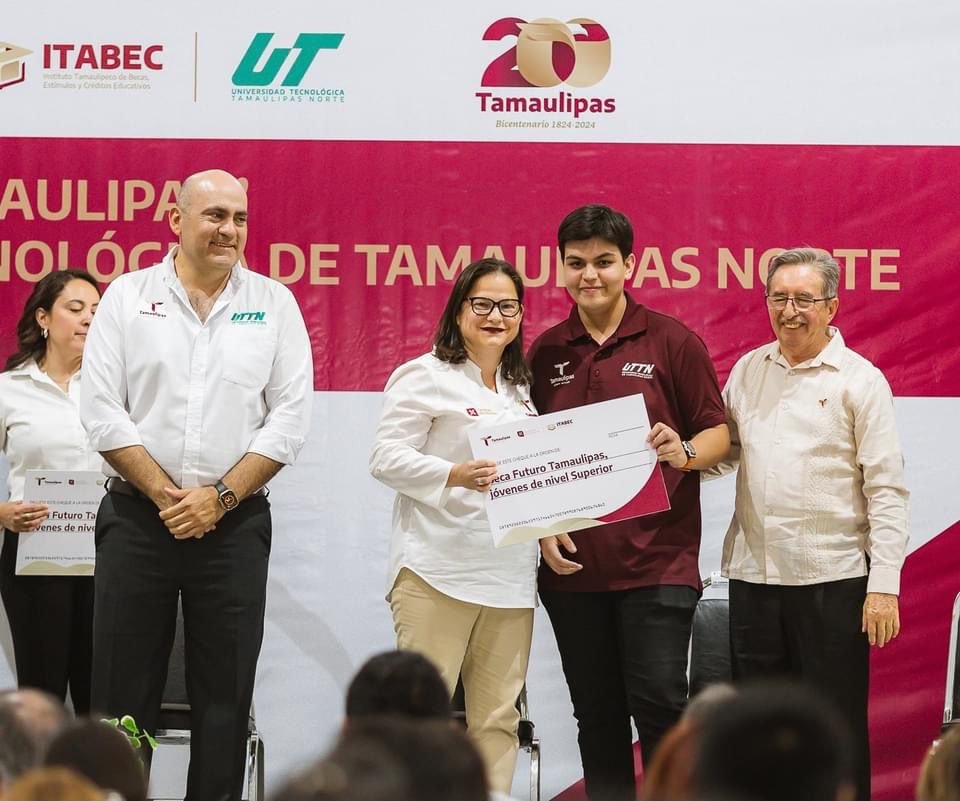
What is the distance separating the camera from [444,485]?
394cm

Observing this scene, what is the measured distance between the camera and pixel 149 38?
17.2 feet

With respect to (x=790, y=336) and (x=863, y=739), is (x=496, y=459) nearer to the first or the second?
(x=790, y=336)

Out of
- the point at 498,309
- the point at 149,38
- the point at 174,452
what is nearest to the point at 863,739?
the point at 498,309

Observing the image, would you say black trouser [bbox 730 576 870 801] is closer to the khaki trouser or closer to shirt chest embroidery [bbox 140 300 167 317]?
the khaki trouser

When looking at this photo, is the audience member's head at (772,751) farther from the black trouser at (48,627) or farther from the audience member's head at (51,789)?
the black trouser at (48,627)

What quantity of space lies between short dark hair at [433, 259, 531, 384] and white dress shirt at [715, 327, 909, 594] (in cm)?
74

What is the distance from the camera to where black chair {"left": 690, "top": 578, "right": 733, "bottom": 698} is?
4730 millimetres

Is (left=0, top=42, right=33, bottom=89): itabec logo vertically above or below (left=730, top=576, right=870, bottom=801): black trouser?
above

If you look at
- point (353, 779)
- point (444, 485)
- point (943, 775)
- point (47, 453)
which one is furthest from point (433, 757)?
point (47, 453)

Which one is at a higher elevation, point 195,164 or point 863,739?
point 195,164

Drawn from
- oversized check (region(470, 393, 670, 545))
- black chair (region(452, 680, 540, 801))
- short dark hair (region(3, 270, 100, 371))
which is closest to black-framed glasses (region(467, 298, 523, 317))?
oversized check (region(470, 393, 670, 545))

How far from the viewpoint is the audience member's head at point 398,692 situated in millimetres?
2307

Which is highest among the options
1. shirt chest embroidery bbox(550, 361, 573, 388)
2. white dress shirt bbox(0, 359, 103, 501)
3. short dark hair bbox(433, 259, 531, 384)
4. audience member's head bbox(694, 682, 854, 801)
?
short dark hair bbox(433, 259, 531, 384)

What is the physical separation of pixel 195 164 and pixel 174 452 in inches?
67.5
